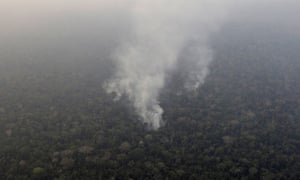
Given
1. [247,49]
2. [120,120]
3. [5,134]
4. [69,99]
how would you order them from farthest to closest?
1. [247,49]
2. [69,99]
3. [120,120]
4. [5,134]

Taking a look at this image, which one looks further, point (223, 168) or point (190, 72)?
point (190, 72)

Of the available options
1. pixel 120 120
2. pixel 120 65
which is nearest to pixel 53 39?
pixel 120 65

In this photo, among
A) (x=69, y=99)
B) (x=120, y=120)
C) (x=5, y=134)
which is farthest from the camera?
(x=69, y=99)

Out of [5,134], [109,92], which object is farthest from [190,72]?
[5,134]

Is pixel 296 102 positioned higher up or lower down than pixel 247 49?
lower down

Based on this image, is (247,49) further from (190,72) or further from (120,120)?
(120,120)

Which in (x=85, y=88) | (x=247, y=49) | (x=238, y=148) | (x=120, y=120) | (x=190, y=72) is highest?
(x=247, y=49)
